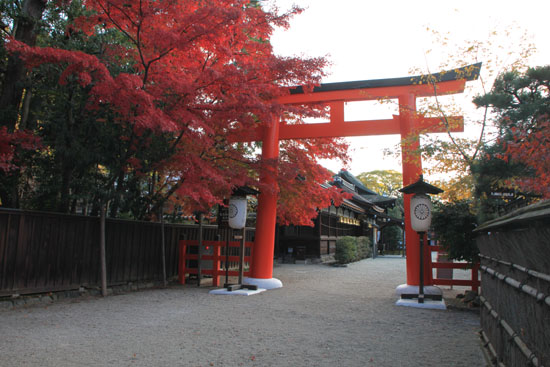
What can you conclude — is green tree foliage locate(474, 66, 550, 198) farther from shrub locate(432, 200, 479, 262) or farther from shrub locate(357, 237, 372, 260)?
shrub locate(357, 237, 372, 260)

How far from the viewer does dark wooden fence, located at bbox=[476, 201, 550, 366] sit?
2.29 metres

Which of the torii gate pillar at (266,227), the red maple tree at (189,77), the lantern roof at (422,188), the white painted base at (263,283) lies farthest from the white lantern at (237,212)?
the lantern roof at (422,188)

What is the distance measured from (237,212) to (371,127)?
13.3 feet

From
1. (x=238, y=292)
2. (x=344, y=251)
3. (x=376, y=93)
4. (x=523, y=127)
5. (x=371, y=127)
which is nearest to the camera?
(x=523, y=127)

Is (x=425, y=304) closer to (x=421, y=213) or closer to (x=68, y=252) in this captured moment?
(x=421, y=213)

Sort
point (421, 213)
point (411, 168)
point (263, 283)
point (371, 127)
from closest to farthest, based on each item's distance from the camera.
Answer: point (421, 213) < point (411, 168) < point (371, 127) < point (263, 283)

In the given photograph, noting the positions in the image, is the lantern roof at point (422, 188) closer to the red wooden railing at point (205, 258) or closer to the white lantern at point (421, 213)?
the white lantern at point (421, 213)

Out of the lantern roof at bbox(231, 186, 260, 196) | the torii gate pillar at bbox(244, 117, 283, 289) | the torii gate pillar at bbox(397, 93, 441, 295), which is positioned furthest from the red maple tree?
the torii gate pillar at bbox(397, 93, 441, 295)

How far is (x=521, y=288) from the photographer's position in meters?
2.88

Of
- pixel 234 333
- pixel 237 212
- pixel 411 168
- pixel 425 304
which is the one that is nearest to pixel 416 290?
pixel 425 304

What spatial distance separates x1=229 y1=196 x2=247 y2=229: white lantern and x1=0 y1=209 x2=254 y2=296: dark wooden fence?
2.50 m

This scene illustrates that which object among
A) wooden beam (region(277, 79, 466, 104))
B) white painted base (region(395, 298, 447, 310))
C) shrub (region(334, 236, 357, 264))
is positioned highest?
wooden beam (region(277, 79, 466, 104))

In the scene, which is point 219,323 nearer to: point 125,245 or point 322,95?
point 125,245

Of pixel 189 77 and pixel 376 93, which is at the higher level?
pixel 376 93
